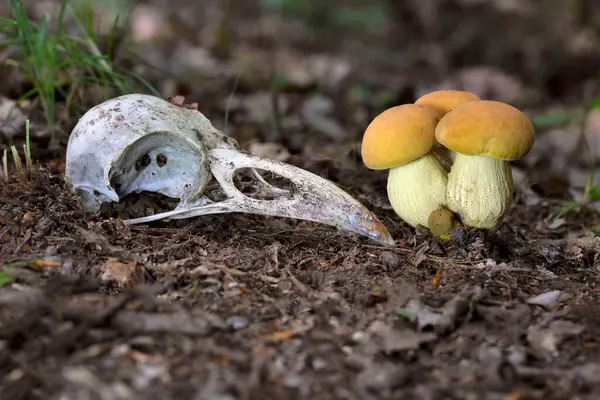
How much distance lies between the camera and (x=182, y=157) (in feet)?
9.10

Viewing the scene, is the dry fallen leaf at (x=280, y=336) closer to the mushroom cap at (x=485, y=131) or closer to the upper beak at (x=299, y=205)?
the upper beak at (x=299, y=205)

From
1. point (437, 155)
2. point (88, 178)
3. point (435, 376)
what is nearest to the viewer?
point (435, 376)

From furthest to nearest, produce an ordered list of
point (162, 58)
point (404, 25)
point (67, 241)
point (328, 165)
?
1. point (404, 25)
2. point (162, 58)
3. point (328, 165)
4. point (67, 241)

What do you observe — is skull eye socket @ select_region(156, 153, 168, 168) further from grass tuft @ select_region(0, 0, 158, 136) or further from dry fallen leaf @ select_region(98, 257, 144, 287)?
dry fallen leaf @ select_region(98, 257, 144, 287)

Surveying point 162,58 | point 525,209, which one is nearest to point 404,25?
point 162,58

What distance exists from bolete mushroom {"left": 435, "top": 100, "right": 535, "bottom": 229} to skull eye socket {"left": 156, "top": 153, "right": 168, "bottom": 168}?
1265mm

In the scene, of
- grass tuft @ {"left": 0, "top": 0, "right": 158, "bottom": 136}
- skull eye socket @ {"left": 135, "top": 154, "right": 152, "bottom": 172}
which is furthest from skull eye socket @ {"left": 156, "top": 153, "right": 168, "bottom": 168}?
grass tuft @ {"left": 0, "top": 0, "right": 158, "bottom": 136}

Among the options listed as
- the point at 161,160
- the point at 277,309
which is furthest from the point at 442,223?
the point at 161,160

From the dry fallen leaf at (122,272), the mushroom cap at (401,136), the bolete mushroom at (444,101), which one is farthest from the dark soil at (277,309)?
the bolete mushroom at (444,101)

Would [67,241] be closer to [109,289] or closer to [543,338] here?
[109,289]

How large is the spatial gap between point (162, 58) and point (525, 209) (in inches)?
193

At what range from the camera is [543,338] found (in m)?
1.94

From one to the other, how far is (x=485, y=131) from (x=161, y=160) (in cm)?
147

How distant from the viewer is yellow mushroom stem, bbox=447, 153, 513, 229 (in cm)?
259
